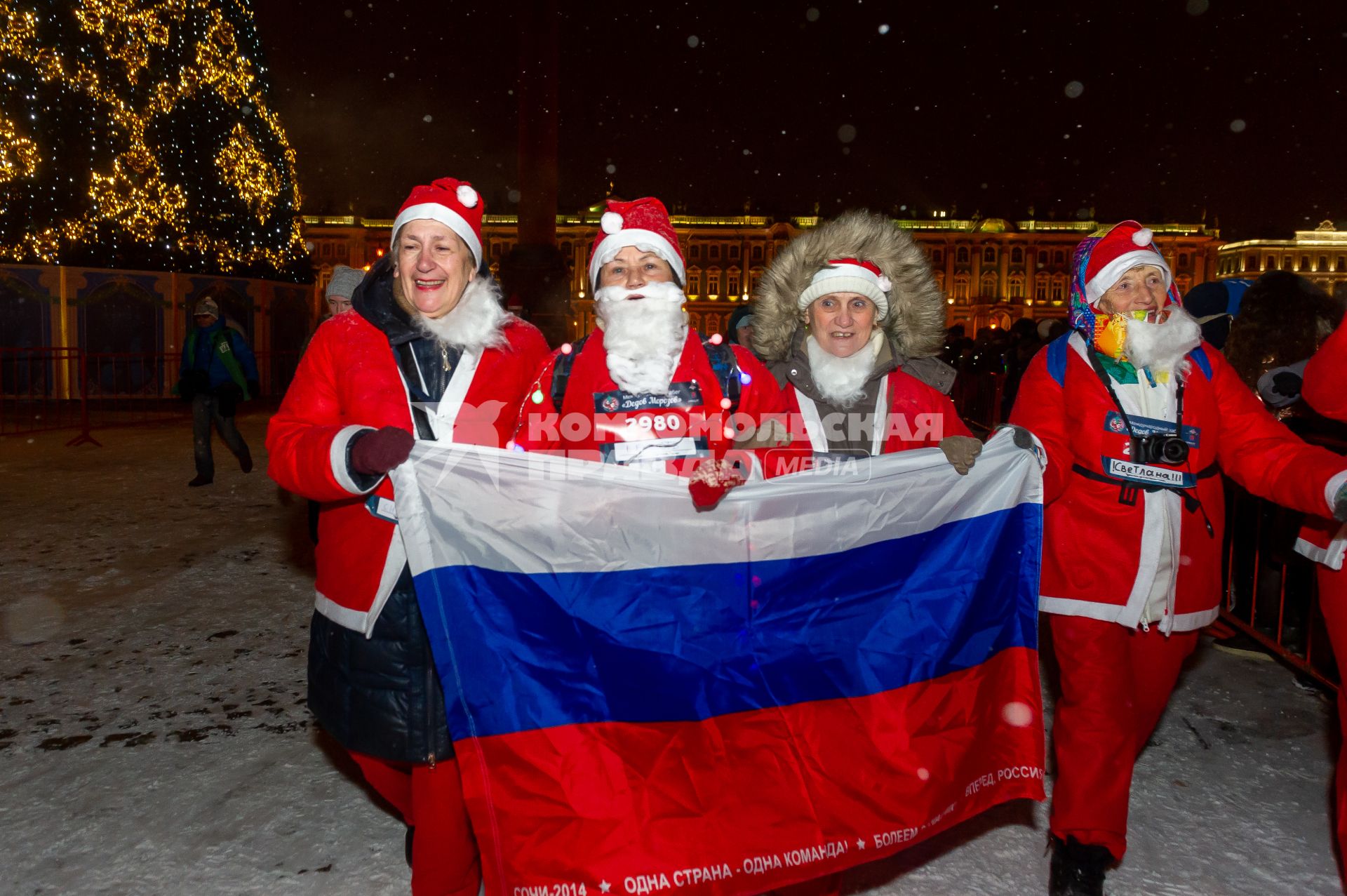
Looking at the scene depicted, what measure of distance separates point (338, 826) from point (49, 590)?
11.9 ft

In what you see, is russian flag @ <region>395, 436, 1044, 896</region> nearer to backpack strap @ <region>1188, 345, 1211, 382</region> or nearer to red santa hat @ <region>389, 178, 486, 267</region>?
backpack strap @ <region>1188, 345, 1211, 382</region>

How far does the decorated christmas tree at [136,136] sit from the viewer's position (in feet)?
52.0

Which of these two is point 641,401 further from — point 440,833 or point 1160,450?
point 1160,450

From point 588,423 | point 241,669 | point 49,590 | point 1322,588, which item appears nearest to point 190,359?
point 49,590

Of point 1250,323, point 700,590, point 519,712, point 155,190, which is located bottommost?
point 519,712

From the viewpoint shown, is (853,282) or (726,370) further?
(853,282)

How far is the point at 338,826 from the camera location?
301 cm

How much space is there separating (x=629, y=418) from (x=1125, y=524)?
55.9 inches

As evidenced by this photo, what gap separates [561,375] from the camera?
8.79 feet

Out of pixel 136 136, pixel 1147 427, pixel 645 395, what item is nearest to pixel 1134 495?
pixel 1147 427

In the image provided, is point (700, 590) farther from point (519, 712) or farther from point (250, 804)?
point (250, 804)

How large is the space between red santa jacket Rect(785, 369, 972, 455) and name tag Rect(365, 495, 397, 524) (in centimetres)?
114

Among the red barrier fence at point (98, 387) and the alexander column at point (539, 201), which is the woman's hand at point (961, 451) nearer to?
the alexander column at point (539, 201)

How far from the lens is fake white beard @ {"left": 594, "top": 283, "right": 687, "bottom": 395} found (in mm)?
2621
